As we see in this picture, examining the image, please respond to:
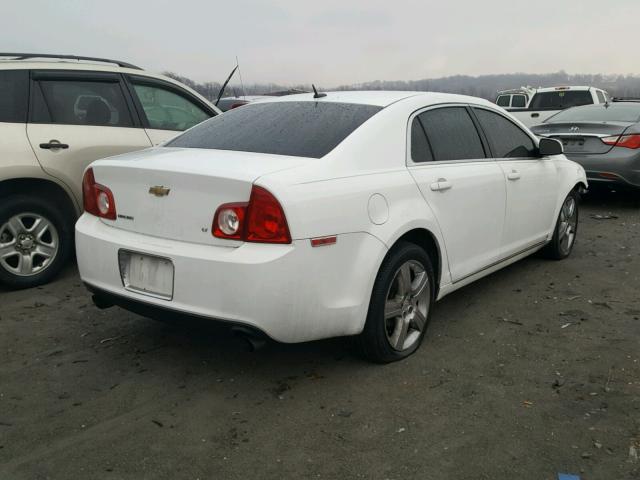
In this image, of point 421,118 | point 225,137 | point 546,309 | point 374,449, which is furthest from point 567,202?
point 374,449

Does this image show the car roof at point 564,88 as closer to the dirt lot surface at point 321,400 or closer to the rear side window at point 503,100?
the rear side window at point 503,100

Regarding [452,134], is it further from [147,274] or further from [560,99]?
[560,99]

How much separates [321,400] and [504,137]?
266cm

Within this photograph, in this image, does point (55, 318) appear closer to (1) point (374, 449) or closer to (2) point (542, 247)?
(1) point (374, 449)

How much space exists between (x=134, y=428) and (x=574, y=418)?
2.05m

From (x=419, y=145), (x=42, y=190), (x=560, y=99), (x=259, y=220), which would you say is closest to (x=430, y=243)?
(x=419, y=145)

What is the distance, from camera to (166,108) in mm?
5879

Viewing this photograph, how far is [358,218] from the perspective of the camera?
123 inches

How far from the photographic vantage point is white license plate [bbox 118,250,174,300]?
304cm

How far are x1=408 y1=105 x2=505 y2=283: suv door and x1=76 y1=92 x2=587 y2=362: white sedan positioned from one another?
0.01 metres

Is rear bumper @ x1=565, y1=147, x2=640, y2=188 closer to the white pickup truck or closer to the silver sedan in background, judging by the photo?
the silver sedan in background

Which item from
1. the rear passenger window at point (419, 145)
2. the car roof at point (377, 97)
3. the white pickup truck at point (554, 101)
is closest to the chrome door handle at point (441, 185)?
the rear passenger window at point (419, 145)

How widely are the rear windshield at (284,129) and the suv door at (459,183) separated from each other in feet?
1.42

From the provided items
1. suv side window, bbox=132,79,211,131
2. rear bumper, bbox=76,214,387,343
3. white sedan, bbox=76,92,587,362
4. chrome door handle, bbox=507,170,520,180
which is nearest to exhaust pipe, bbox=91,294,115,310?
white sedan, bbox=76,92,587,362
